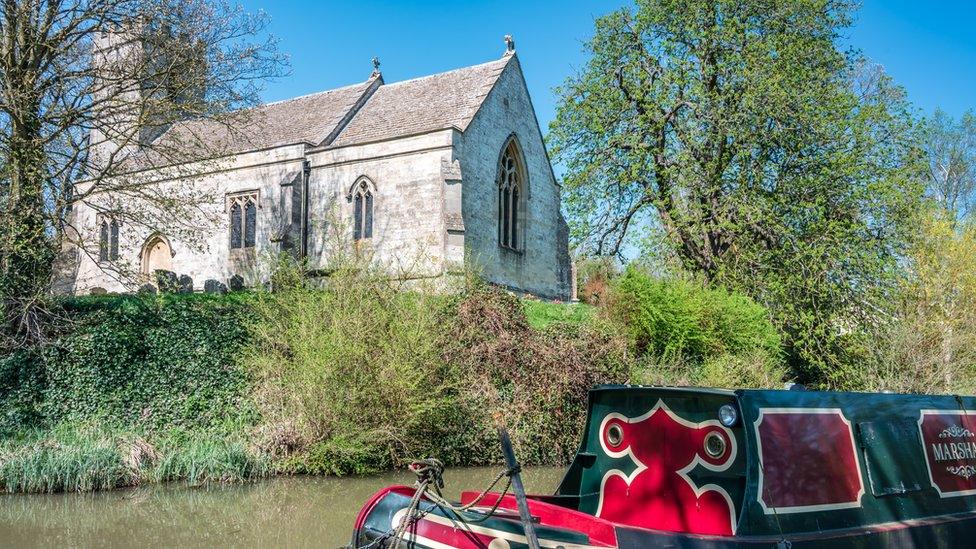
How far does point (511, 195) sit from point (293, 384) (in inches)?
643

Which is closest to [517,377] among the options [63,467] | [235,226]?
[63,467]

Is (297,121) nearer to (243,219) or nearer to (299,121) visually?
(299,121)

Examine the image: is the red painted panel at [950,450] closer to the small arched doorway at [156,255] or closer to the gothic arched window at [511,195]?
the gothic arched window at [511,195]

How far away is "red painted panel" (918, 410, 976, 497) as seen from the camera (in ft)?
19.7

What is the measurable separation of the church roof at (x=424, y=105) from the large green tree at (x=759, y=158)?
3370mm

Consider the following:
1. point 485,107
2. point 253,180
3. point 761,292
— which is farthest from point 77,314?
point 761,292

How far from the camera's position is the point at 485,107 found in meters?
25.4

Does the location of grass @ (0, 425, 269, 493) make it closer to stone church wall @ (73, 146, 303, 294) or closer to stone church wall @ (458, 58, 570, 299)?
stone church wall @ (458, 58, 570, 299)

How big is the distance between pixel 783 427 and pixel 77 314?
45.6 feet

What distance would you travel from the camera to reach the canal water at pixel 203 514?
26.3 feet

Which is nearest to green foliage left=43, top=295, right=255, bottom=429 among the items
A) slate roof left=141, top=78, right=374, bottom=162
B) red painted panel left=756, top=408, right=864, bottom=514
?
red painted panel left=756, top=408, right=864, bottom=514

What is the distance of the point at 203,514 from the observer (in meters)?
9.30

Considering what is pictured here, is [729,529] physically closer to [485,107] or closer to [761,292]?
[761,292]

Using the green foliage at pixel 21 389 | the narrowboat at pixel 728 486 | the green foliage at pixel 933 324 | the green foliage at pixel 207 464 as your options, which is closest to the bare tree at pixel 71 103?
the green foliage at pixel 21 389
